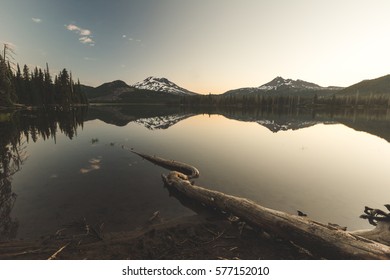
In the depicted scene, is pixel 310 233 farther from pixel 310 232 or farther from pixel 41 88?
pixel 41 88

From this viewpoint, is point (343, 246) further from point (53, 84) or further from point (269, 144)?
point (53, 84)

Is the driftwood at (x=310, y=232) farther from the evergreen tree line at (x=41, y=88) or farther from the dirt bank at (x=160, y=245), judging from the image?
the evergreen tree line at (x=41, y=88)

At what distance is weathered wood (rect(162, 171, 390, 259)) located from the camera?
5961 millimetres

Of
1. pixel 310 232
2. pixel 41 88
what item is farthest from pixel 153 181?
pixel 41 88

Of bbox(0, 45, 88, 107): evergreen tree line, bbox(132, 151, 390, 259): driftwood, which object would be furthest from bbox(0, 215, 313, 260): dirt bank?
bbox(0, 45, 88, 107): evergreen tree line

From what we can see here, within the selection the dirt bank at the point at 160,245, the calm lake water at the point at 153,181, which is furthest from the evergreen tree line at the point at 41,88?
the dirt bank at the point at 160,245

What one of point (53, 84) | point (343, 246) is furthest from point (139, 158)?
point (53, 84)

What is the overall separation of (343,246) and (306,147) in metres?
22.5

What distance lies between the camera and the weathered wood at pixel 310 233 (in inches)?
235

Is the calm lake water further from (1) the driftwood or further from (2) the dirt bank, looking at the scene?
(1) the driftwood

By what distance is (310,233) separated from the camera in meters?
6.65
